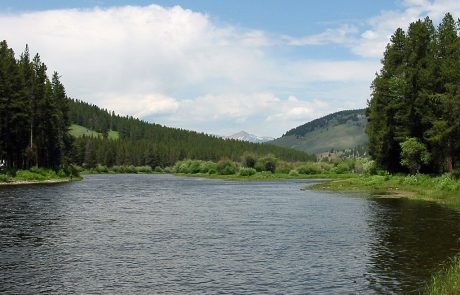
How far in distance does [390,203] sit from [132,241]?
3603 centimetres

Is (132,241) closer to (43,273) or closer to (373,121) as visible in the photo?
(43,273)

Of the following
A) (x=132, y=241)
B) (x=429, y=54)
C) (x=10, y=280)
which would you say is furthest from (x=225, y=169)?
(x=10, y=280)

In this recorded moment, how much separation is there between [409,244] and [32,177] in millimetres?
91936

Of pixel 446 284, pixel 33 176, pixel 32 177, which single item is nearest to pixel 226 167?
pixel 33 176

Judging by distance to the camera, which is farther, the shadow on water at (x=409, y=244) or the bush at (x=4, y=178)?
the bush at (x=4, y=178)

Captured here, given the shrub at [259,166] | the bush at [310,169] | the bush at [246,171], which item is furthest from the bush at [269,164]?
the bush at [246,171]

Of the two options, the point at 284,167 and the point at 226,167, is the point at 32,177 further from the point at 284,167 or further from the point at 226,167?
the point at 284,167

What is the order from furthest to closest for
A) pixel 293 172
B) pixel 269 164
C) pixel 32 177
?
pixel 269 164 < pixel 293 172 < pixel 32 177

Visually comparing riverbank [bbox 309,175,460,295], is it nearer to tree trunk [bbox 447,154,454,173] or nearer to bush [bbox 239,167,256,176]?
A: tree trunk [bbox 447,154,454,173]

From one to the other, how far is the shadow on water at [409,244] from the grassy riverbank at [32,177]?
242 feet

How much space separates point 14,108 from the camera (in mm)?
103188

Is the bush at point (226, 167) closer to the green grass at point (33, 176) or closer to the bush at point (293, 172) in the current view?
the bush at point (293, 172)

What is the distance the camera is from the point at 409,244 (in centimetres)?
3195

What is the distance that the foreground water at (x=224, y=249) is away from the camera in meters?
22.7
